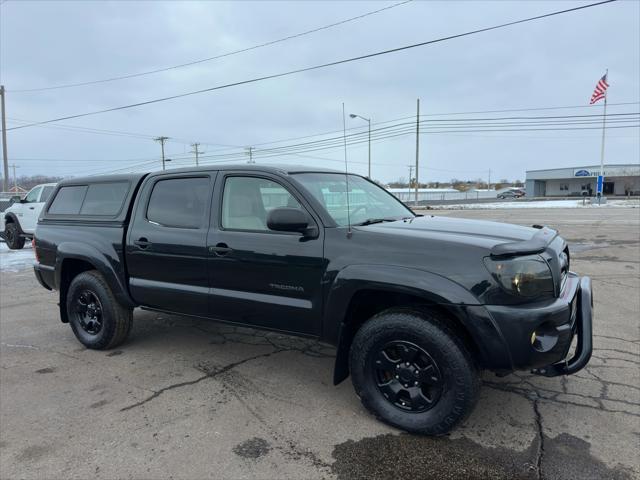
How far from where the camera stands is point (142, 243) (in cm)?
433

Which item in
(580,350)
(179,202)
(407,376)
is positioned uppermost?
(179,202)

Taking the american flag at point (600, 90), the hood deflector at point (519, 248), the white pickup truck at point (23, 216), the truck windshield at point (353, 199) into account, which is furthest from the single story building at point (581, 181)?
the hood deflector at point (519, 248)

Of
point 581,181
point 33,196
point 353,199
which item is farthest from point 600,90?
point 581,181

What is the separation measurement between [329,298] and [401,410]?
2.94ft

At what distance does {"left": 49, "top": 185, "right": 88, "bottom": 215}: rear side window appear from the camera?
5117mm

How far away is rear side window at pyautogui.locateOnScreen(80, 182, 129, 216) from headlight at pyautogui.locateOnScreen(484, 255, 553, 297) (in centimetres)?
359

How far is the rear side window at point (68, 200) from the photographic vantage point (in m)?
5.12

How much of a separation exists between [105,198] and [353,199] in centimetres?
268

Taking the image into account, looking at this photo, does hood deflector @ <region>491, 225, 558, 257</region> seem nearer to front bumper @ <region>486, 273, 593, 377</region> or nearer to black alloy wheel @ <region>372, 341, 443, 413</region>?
front bumper @ <region>486, 273, 593, 377</region>

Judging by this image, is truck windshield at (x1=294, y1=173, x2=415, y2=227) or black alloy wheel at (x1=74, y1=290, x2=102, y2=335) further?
black alloy wheel at (x1=74, y1=290, x2=102, y2=335)

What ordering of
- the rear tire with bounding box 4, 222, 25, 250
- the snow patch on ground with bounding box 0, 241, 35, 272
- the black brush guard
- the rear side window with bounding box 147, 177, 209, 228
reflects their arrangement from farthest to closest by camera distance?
1. the rear tire with bounding box 4, 222, 25, 250
2. the snow patch on ground with bounding box 0, 241, 35, 272
3. the rear side window with bounding box 147, 177, 209, 228
4. the black brush guard

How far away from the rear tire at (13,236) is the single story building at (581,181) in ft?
228

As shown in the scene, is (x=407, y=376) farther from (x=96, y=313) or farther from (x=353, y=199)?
(x=96, y=313)

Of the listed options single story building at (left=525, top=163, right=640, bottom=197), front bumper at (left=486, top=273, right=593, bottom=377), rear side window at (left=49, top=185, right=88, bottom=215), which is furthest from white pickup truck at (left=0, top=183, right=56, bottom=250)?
single story building at (left=525, top=163, right=640, bottom=197)
